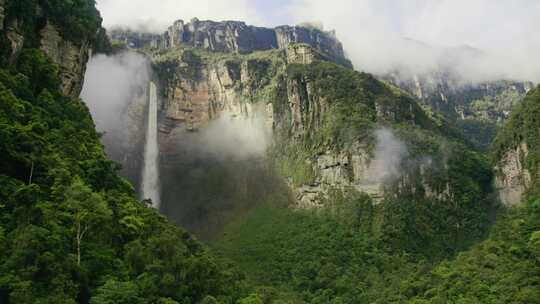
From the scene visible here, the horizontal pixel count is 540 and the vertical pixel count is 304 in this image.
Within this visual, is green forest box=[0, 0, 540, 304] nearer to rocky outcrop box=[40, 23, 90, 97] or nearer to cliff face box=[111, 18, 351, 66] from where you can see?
rocky outcrop box=[40, 23, 90, 97]

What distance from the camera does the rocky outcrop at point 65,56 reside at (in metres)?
58.3

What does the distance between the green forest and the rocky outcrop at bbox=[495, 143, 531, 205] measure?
149 centimetres

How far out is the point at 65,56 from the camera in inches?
2398

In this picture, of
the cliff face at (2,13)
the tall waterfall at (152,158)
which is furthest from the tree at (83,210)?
the tall waterfall at (152,158)

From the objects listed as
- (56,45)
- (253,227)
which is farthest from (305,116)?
(56,45)

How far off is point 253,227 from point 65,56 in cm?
5051

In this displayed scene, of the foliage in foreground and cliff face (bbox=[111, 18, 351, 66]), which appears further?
cliff face (bbox=[111, 18, 351, 66])

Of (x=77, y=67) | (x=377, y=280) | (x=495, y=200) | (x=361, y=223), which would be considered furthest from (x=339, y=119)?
(x=77, y=67)

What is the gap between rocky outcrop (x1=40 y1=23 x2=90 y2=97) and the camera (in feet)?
191

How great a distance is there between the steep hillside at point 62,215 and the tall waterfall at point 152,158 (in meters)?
64.0

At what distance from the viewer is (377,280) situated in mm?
80375

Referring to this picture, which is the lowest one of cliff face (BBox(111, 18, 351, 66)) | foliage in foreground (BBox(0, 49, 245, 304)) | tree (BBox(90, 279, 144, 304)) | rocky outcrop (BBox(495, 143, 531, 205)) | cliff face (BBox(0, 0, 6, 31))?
tree (BBox(90, 279, 144, 304))

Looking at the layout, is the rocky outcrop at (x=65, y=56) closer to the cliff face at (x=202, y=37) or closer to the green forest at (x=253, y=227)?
the green forest at (x=253, y=227)

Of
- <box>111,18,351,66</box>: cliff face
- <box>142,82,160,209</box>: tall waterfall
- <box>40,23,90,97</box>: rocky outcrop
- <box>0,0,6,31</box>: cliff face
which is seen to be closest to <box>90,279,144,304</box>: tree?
<box>0,0,6,31</box>: cliff face
